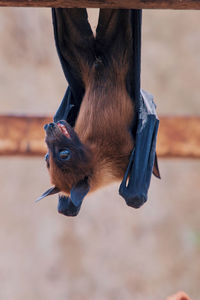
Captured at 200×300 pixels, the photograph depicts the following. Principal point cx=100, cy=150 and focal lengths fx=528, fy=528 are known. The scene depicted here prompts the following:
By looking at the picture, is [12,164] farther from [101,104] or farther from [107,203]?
[101,104]

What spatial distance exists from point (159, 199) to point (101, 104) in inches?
202

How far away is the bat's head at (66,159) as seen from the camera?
1.68m

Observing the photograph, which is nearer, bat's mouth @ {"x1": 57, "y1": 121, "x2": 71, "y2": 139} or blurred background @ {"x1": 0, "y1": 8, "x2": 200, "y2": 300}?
bat's mouth @ {"x1": 57, "y1": 121, "x2": 71, "y2": 139}

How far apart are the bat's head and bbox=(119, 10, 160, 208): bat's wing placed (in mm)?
144

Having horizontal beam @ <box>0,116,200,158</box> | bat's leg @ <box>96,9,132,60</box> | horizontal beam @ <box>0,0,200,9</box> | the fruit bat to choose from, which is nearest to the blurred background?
horizontal beam @ <box>0,116,200,158</box>

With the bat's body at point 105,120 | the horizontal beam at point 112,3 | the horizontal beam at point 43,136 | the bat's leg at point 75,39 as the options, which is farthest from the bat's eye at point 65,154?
the horizontal beam at point 43,136

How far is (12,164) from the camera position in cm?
682

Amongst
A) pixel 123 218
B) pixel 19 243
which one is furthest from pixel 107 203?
pixel 19 243

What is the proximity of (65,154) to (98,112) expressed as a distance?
0.23 m

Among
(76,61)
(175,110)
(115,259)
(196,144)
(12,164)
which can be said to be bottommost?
(115,259)

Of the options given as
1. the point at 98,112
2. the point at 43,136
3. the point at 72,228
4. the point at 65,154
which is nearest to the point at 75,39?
the point at 98,112

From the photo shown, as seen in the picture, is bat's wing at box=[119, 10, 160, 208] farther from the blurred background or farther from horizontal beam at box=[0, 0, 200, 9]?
the blurred background

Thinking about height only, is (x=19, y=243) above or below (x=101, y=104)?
below

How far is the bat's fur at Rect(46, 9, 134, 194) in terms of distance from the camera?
1739 mm
